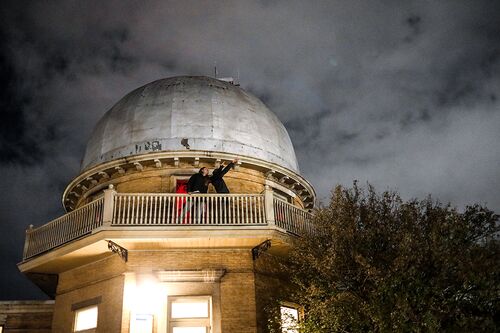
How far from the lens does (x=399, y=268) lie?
11391 millimetres

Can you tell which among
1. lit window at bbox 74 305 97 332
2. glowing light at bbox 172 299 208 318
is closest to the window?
glowing light at bbox 172 299 208 318

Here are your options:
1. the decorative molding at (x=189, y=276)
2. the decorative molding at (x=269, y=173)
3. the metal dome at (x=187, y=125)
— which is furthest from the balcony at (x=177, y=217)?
the metal dome at (x=187, y=125)

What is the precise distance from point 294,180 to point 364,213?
5.75 meters

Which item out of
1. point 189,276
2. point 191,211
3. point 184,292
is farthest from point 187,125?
point 184,292

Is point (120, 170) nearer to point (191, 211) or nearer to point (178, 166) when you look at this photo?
point (178, 166)

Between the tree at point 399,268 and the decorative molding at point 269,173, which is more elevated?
the decorative molding at point 269,173

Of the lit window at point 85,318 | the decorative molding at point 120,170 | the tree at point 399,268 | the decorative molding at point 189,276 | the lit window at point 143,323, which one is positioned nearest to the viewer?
the tree at point 399,268

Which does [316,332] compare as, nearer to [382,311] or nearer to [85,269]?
[382,311]

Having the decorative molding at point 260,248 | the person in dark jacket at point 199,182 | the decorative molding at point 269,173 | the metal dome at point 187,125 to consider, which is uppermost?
the metal dome at point 187,125

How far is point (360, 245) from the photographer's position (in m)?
12.4

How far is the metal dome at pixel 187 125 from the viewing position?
17.5m

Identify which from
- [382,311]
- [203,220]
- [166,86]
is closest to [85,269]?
[203,220]

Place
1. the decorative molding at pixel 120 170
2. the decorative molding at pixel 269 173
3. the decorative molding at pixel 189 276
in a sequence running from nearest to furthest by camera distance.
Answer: the decorative molding at pixel 189 276
the decorative molding at pixel 120 170
the decorative molding at pixel 269 173

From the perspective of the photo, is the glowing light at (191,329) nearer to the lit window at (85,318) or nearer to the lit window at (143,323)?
the lit window at (143,323)
